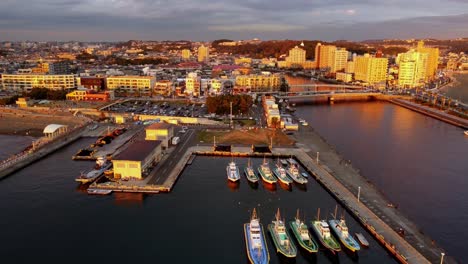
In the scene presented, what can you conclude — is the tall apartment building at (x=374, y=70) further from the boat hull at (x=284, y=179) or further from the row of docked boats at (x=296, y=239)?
the row of docked boats at (x=296, y=239)

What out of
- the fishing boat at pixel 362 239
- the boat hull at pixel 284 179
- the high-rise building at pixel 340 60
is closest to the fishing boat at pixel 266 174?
the boat hull at pixel 284 179

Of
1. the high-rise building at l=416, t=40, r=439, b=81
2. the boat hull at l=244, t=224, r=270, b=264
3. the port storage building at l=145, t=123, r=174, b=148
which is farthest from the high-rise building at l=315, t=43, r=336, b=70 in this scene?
the boat hull at l=244, t=224, r=270, b=264

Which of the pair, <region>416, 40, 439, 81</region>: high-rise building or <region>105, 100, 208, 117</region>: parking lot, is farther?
<region>416, 40, 439, 81</region>: high-rise building

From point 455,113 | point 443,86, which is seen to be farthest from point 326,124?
point 443,86

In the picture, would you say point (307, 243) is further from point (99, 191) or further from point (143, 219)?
point (99, 191)

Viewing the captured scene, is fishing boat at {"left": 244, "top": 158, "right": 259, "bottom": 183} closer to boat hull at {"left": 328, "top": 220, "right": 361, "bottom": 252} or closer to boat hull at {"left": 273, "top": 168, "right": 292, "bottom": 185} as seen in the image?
boat hull at {"left": 273, "top": 168, "right": 292, "bottom": 185}
